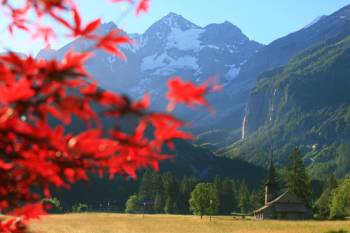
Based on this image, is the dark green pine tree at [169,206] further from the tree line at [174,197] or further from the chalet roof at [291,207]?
the chalet roof at [291,207]

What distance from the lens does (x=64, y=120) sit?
1.84m

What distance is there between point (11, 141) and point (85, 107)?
0.42m

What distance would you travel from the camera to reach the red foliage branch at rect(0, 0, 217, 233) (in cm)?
178

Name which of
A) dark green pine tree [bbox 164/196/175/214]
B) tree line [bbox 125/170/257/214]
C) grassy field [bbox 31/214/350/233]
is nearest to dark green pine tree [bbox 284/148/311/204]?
tree line [bbox 125/170/257/214]

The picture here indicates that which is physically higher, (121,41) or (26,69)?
(121,41)

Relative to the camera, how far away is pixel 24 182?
228 cm

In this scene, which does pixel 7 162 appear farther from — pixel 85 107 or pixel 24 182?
pixel 85 107

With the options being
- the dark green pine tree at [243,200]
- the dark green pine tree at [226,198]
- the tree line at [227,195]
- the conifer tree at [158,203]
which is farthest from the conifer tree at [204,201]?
the dark green pine tree at [243,200]

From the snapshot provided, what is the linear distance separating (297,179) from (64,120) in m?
87.7

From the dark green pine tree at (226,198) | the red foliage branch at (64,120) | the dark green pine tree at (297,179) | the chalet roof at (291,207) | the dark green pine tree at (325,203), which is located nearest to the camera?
the red foliage branch at (64,120)

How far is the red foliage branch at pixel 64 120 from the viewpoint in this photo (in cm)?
178

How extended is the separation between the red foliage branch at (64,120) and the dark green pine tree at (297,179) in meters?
84.5

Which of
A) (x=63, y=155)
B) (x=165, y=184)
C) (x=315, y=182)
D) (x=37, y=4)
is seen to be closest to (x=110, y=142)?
(x=63, y=155)

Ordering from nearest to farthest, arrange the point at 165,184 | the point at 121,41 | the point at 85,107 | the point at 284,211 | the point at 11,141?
the point at 85,107, the point at 11,141, the point at 121,41, the point at 284,211, the point at 165,184
